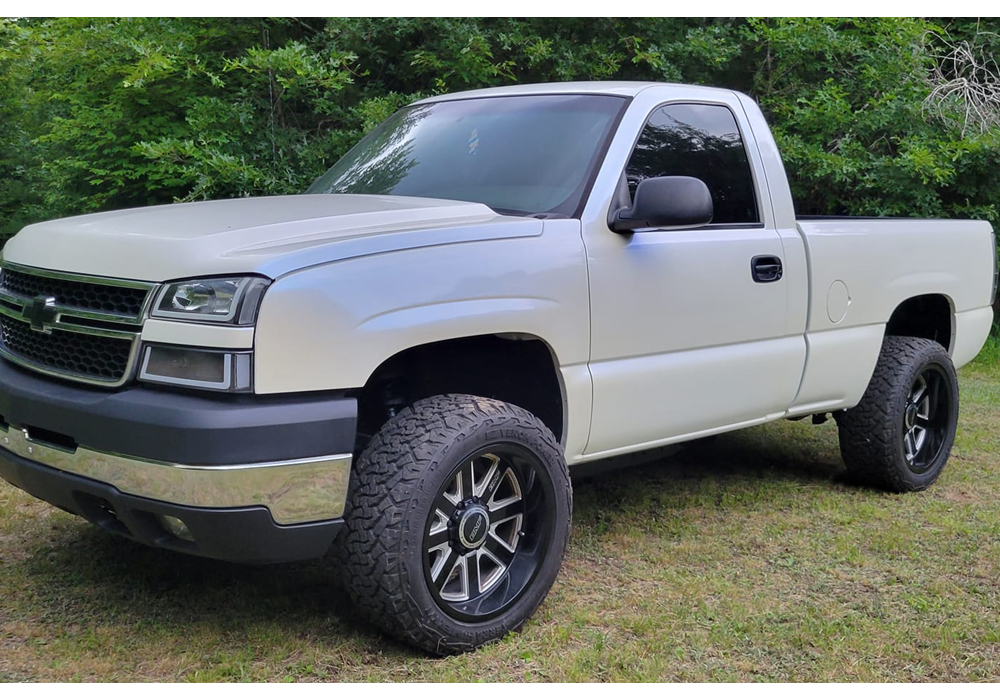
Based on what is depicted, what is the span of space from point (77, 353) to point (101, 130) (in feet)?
20.0

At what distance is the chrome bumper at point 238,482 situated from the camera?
290 centimetres

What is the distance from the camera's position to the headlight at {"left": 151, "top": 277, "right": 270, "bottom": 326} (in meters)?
2.92

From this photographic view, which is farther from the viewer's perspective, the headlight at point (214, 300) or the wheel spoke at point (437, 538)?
the wheel spoke at point (437, 538)

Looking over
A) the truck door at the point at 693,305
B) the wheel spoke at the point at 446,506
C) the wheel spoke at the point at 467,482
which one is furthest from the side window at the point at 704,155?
the wheel spoke at the point at 446,506

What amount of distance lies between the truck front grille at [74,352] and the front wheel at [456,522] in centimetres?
81

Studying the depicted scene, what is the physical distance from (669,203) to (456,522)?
1.38m

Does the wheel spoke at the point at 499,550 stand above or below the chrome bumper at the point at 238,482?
below

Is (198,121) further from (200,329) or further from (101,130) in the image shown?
(200,329)

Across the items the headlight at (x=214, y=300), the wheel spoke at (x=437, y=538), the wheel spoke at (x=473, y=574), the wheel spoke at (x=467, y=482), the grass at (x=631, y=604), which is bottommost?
the grass at (x=631, y=604)

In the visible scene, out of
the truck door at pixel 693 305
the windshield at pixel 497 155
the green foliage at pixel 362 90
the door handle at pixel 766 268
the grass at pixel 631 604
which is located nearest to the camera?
the grass at pixel 631 604

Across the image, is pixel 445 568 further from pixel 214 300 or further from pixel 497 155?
pixel 497 155

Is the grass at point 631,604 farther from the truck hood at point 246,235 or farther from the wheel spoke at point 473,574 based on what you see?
the truck hood at point 246,235

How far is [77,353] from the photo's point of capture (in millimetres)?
3275

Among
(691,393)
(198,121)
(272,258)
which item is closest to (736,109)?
(691,393)
